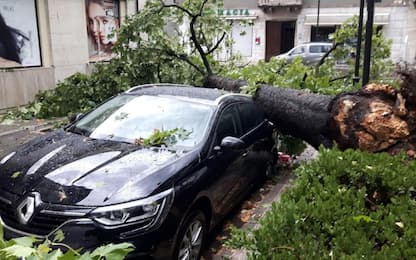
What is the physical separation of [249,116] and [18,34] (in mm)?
7847

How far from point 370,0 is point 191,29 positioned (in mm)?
3648

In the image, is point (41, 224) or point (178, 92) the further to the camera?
point (178, 92)

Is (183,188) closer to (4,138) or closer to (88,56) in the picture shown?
(4,138)

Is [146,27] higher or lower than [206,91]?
higher

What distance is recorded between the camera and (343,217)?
2092mm

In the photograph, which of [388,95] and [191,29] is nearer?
[388,95]

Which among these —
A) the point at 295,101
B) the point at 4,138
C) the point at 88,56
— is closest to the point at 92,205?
the point at 295,101

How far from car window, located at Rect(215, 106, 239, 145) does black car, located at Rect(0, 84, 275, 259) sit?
0.04 feet

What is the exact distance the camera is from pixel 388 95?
4.11 m

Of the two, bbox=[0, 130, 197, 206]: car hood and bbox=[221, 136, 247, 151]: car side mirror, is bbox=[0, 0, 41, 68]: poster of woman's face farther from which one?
bbox=[221, 136, 247, 151]: car side mirror

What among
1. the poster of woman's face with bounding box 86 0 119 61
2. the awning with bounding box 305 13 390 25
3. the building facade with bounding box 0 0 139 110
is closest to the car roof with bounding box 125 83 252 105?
the building facade with bounding box 0 0 139 110

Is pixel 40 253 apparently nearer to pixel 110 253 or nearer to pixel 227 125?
pixel 110 253

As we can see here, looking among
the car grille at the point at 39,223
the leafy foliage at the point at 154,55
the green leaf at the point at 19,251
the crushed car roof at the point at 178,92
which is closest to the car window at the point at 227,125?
the crushed car roof at the point at 178,92

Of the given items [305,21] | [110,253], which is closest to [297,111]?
[110,253]
